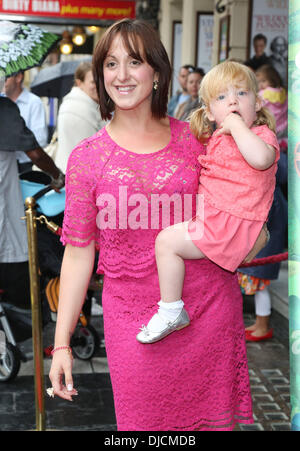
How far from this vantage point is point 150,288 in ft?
8.23

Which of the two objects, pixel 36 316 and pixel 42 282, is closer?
pixel 36 316

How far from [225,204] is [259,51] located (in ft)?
28.0

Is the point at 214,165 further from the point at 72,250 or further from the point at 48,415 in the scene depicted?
the point at 48,415

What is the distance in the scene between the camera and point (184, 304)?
2506mm

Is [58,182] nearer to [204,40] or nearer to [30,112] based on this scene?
[30,112]

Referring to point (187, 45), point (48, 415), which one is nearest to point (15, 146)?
point (48, 415)

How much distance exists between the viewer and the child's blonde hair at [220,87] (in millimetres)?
2512

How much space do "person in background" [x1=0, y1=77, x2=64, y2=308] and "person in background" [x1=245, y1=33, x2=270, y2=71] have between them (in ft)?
18.5

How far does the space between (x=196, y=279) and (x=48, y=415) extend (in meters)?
2.63

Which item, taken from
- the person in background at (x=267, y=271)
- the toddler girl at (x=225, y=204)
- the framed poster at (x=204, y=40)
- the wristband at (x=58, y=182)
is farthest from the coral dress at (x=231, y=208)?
the framed poster at (x=204, y=40)

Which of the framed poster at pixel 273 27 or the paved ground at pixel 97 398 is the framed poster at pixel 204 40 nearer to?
the framed poster at pixel 273 27

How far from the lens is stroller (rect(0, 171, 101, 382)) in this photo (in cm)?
519

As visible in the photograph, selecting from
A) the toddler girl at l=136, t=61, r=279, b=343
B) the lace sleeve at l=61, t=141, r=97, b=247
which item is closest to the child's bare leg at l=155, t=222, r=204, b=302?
the toddler girl at l=136, t=61, r=279, b=343

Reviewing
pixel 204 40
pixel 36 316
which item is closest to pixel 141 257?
pixel 36 316
